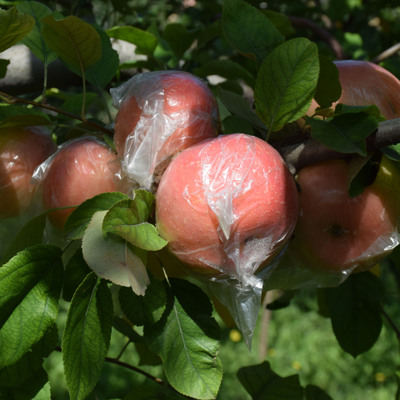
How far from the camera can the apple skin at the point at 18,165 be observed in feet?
2.83

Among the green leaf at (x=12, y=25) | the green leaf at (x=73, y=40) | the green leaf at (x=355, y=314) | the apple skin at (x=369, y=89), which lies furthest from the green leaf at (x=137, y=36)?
the green leaf at (x=355, y=314)

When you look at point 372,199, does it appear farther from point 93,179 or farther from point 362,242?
point 93,179

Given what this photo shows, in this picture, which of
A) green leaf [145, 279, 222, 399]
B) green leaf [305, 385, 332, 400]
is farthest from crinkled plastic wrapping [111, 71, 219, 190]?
green leaf [305, 385, 332, 400]

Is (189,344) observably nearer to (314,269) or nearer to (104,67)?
(314,269)

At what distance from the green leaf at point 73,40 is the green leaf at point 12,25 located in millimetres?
41

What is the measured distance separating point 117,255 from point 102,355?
0.57 feet

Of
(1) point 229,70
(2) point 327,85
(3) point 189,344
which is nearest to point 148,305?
Answer: (3) point 189,344

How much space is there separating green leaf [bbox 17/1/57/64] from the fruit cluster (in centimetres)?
17

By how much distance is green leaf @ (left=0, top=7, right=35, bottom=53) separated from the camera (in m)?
0.73

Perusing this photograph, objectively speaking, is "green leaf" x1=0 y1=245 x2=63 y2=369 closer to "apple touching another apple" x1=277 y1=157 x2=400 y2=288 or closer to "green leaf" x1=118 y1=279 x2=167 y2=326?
"green leaf" x1=118 y1=279 x2=167 y2=326

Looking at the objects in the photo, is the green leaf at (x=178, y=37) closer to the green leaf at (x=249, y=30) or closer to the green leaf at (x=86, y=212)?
the green leaf at (x=249, y=30)

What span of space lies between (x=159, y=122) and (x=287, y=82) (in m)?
0.21

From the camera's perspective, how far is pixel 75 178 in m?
0.81

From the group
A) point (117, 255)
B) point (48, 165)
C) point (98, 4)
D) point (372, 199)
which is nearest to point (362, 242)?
point (372, 199)
